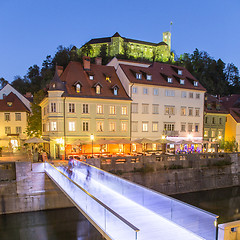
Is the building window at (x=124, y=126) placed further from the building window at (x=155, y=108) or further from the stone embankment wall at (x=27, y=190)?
the stone embankment wall at (x=27, y=190)

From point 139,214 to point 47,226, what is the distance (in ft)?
34.3

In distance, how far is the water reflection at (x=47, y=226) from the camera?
1539 centimetres

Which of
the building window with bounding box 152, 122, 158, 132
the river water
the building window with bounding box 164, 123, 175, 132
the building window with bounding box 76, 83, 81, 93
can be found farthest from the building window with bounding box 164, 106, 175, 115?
the river water

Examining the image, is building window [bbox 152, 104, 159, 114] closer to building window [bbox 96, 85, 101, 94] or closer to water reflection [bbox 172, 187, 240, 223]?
building window [bbox 96, 85, 101, 94]

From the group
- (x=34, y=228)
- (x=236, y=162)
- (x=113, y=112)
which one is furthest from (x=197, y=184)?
(x=34, y=228)

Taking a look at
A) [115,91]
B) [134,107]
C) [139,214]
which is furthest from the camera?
[134,107]

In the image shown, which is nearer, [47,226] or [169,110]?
[47,226]

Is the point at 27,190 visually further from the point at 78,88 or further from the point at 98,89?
the point at 98,89

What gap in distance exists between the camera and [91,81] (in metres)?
28.9

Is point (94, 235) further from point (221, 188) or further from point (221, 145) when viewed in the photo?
point (221, 145)

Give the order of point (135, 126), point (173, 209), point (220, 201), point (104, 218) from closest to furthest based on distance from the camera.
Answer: point (104, 218), point (173, 209), point (220, 201), point (135, 126)

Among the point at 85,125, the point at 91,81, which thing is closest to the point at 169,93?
the point at 91,81

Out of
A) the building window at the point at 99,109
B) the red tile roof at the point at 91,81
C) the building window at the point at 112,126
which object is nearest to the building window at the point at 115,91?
the red tile roof at the point at 91,81

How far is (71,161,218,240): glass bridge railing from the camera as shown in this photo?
6387 millimetres
